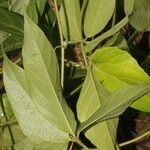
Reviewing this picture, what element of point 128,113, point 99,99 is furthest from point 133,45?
point 99,99

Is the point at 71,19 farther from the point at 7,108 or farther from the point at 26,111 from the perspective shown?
the point at 7,108

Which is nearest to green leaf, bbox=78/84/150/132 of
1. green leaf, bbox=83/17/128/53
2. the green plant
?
the green plant

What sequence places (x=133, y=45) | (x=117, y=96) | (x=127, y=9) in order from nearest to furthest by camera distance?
(x=117, y=96) → (x=127, y=9) → (x=133, y=45)

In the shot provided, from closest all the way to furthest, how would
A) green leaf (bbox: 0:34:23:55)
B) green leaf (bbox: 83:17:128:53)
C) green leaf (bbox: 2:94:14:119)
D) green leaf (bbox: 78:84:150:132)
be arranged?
green leaf (bbox: 78:84:150:132)
green leaf (bbox: 83:17:128:53)
green leaf (bbox: 0:34:23:55)
green leaf (bbox: 2:94:14:119)

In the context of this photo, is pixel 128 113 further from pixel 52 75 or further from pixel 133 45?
pixel 52 75

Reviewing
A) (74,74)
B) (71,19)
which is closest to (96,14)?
(71,19)

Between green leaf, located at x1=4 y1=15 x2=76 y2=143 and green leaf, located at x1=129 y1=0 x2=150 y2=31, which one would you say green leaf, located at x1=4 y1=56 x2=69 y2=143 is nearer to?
green leaf, located at x1=4 y1=15 x2=76 y2=143
